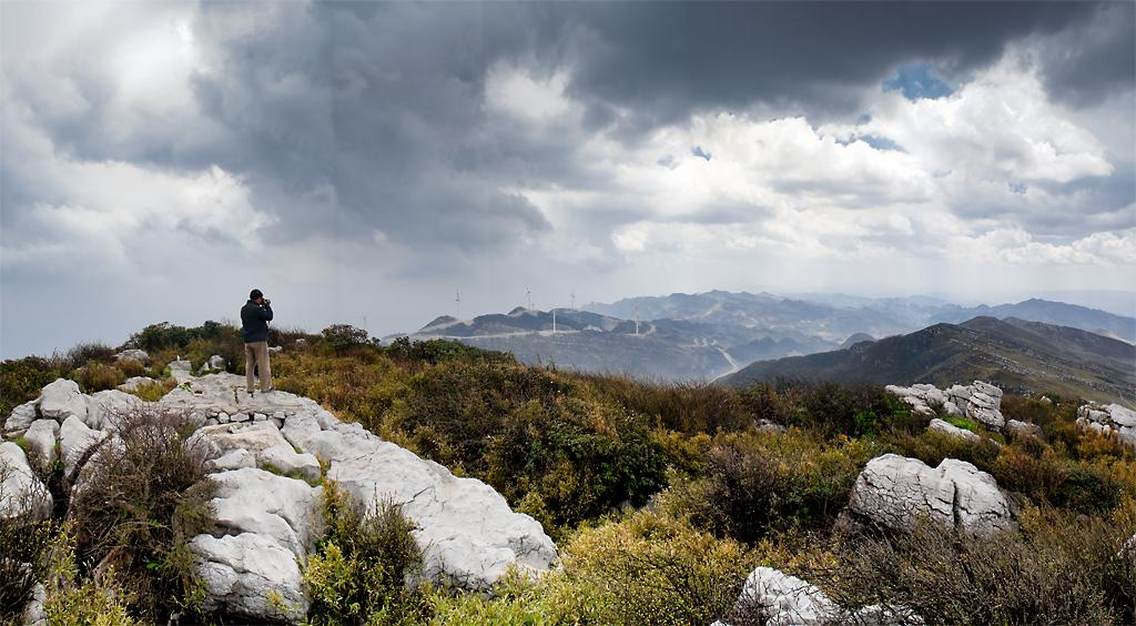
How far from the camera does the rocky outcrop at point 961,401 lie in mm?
14820

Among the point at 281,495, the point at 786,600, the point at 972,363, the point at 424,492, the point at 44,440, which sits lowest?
the point at 972,363

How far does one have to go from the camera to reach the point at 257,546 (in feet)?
19.4

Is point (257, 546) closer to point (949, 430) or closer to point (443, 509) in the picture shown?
point (443, 509)

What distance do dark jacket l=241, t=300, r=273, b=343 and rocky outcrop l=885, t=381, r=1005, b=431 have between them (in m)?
18.3

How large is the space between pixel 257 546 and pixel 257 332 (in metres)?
9.80

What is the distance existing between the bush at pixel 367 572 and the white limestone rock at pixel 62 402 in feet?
20.1

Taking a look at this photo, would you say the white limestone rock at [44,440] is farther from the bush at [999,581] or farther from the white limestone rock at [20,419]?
the bush at [999,581]

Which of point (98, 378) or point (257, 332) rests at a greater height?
point (257, 332)

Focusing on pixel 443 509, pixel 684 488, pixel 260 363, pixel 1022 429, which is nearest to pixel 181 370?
pixel 260 363

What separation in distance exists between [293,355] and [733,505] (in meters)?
17.0

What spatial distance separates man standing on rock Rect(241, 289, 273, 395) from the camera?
14.0m

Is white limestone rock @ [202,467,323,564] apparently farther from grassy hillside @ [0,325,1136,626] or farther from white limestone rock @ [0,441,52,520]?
white limestone rock @ [0,441,52,520]

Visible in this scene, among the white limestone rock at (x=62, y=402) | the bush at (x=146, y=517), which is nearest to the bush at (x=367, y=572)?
the bush at (x=146, y=517)

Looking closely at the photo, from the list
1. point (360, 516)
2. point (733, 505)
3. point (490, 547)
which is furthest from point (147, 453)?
point (733, 505)
